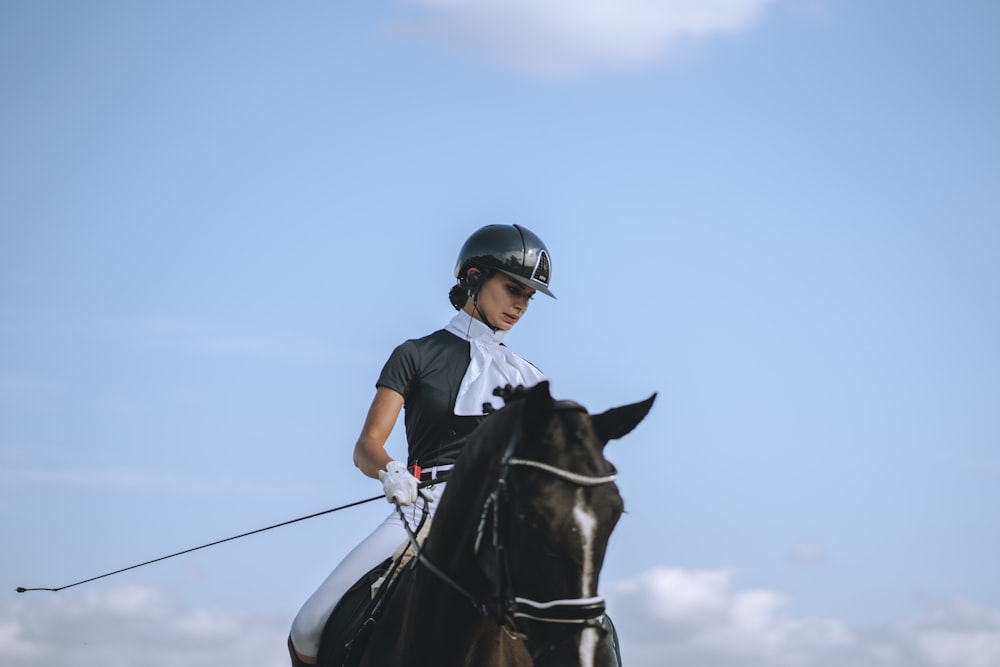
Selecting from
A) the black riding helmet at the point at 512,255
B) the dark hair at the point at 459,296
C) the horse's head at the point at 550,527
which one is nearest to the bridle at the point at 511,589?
the horse's head at the point at 550,527

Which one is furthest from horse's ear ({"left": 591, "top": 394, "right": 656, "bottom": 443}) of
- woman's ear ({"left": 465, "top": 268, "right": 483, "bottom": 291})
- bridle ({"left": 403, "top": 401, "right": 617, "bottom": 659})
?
woman's ear ({"left": 465, "top": 268, "right": 483, "bottom": 291})

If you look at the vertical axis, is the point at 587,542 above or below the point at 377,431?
below

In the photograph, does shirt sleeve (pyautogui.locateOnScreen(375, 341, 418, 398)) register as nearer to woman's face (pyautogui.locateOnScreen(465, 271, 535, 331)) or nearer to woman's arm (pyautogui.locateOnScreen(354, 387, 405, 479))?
woman's arm (pyautogui.locateOnScreen(354, 387, 405, 479))

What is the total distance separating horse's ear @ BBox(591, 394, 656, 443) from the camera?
22.6 feet

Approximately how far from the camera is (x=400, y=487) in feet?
27.1

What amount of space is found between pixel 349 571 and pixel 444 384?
1.65 meters

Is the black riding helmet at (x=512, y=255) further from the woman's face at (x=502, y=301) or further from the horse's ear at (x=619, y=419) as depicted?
the horse's ear at (x=619, y=419)

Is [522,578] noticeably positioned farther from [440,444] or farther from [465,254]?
[465,254]

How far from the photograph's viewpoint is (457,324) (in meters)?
9.99

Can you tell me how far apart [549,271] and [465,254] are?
716 mm

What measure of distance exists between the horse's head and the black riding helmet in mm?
3149

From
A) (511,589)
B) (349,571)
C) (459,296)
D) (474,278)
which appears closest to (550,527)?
(511,589)

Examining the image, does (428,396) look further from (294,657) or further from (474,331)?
(294,657)

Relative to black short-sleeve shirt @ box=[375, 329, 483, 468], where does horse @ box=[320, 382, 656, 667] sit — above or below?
below
